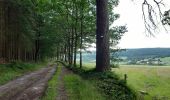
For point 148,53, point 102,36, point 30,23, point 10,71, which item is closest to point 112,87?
point 102,36

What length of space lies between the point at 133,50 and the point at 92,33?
Answer: 124m

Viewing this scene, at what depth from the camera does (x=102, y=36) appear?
74.1 feet

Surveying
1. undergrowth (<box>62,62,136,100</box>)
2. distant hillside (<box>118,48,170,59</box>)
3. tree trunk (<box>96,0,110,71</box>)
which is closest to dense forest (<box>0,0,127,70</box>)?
tree trunk (<box>96,0,110,71</box>)

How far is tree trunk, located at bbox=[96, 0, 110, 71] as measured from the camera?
2236 centimetres

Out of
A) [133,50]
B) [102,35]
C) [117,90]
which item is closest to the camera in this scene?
[117,90]

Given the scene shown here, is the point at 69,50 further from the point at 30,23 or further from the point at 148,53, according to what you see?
the point at 148,53

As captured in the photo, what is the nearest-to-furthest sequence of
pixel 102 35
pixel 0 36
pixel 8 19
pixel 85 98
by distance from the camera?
pixel 85 98
pixel 102 35
pixel 0 36
pixel 8 19

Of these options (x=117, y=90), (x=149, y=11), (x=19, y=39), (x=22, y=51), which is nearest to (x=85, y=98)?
(x=117, y=90)

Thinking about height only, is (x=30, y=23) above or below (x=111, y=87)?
above

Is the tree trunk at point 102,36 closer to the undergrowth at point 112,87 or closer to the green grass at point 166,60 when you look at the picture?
the undergrowth at point 112,87

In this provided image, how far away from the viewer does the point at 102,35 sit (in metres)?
22.6

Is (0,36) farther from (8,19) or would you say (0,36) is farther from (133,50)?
(133,50)

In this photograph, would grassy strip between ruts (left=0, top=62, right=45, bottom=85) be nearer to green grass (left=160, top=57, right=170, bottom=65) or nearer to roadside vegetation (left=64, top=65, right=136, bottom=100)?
roadside vegetation (left=64, top=65, right=136, bottom=100)

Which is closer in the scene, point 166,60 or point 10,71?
point 10,71
